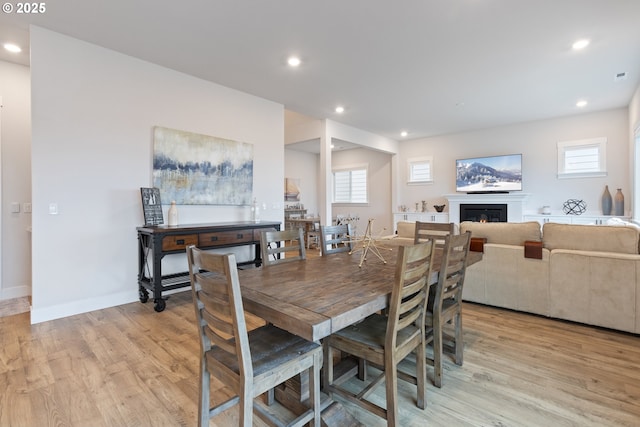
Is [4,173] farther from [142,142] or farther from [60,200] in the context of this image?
[142,142]

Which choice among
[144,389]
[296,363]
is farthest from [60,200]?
[296,363]

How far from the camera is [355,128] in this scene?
6809 millimetres

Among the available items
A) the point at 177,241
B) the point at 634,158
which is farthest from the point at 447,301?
the point at 634,158

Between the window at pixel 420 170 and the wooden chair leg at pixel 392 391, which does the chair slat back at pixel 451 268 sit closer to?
the wooden chair leg at pixel 392 391

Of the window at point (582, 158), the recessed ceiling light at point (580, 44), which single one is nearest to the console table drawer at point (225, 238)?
the recessed ceiling light at point (580, 44)

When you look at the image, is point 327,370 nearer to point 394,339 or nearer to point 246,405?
point 394,339

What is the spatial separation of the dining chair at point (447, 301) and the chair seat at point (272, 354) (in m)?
0.87

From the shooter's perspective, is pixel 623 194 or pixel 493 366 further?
pixel 623 194

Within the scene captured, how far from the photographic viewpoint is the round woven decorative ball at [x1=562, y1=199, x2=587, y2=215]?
5.93 meters

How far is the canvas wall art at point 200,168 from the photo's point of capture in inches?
148

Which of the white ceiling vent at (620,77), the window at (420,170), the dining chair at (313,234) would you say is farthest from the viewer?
the window at (420,170)

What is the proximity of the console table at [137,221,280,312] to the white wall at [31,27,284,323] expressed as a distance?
14 cm

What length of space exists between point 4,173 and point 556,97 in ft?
25.6

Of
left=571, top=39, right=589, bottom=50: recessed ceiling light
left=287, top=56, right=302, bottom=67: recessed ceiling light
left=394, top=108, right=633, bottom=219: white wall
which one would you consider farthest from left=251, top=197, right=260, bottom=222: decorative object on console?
left=394, top=108, right=633, bottom=219: white wall
